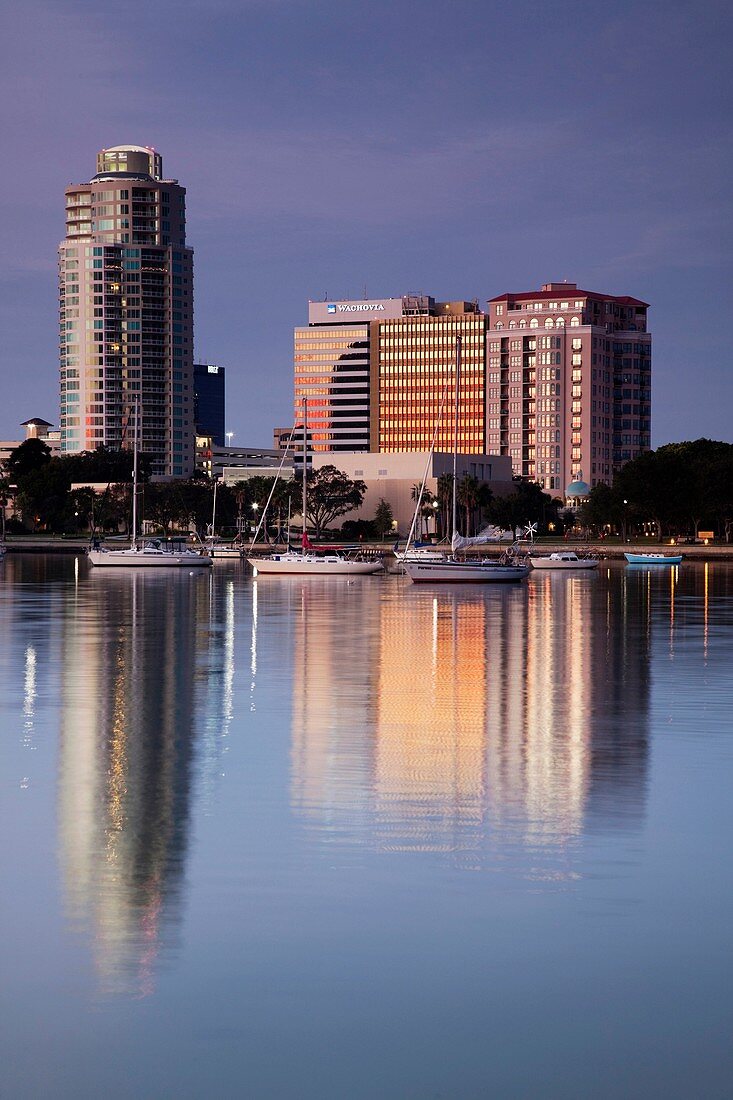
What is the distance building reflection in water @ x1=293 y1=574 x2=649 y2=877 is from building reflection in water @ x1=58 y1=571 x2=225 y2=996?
196 cm

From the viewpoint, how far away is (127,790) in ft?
63.4

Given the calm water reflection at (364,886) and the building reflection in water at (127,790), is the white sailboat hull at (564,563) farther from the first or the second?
the calm water reflection at (364,886)

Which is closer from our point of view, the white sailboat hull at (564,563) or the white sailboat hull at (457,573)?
the white sailboat hull at (457,573)

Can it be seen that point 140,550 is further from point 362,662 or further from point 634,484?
point 362,662

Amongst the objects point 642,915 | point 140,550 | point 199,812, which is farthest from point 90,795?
point 140,550

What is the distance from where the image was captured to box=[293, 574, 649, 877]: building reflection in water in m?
17.5

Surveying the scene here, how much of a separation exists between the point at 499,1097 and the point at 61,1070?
2.96 m

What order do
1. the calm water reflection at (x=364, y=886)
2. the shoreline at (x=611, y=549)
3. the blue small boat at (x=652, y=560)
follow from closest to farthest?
the calm water reflection at (x=364, y=886) < the blue small boat at (x=652, y=560) < the shoreline at (x=611, y=549)

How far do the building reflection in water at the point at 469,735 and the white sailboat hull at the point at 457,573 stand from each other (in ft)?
160

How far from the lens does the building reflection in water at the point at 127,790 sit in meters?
12.7

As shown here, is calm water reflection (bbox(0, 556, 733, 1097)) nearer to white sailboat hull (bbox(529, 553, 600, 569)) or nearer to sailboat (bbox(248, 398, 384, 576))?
sailboat (bbox(248, 398, 384, 576))

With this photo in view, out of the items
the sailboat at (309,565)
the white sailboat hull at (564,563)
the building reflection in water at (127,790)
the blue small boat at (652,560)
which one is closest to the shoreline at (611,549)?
the blue small boat at (652,560)

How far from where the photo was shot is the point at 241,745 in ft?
77.0

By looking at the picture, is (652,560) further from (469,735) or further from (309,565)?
(469,735)
